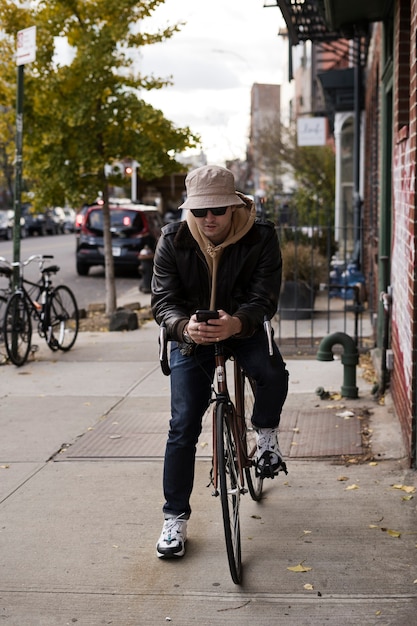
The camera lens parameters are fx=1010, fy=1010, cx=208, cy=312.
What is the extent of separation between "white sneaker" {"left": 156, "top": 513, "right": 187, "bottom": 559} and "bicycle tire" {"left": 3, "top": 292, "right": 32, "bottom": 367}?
547 cm

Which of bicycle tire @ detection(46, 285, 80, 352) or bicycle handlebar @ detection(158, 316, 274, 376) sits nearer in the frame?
bicycle handlebar @ detection(158, 316, 274, 376)

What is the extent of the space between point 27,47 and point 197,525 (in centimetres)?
671

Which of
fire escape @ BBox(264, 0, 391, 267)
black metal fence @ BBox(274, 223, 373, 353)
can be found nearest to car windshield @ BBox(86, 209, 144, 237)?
fire escape @ BBox(264, 0, 391, 267)

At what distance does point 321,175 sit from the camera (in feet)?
95.2

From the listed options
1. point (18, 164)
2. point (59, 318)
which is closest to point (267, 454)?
point (59, 318)

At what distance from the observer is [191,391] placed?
4.64 metres

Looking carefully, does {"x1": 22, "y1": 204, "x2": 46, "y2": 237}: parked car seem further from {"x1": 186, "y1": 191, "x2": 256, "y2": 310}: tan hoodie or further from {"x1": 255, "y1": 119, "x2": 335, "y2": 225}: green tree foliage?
{"x1": 186, "y1": 191, "x2": 256, "y2": 310}: tan hoodie

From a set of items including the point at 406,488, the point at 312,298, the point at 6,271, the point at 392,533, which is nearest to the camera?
the point at 392,533

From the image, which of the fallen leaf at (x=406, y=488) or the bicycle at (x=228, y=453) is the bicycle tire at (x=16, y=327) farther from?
the bicycle at (x=228, y=453)

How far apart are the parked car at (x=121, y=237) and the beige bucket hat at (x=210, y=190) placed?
18.2 m

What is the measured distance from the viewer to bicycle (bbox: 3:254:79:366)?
33.0 feet

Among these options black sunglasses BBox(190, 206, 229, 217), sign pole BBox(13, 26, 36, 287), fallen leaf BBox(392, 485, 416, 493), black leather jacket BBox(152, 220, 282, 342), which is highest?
sign pole BBox(13, 26, 36, 287)

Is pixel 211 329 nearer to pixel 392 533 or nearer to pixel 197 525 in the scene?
pixel 197 525

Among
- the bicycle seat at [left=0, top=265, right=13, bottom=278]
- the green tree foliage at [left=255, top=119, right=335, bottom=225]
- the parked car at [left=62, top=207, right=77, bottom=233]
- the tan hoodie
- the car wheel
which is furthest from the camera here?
the parked car at [left=62, top=207, right=77, bottom=233]
